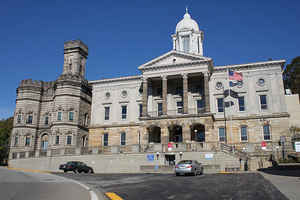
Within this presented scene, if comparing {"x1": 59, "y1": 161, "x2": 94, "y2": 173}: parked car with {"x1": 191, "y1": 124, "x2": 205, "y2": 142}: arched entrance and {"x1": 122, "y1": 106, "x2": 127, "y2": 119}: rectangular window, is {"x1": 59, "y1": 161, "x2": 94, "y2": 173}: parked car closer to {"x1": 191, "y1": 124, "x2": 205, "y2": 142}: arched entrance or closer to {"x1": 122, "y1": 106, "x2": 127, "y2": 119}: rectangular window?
{"x1": 122, "y1": 106, "x2": 127, "y2": 119}: rectangular window

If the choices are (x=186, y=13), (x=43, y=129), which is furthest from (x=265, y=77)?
(x=43, y=129)

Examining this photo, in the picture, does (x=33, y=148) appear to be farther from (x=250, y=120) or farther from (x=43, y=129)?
(x=250, y=120)

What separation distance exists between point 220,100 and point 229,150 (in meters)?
11.8

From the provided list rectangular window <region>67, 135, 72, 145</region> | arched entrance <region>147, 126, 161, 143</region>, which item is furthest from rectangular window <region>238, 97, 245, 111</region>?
rectangular window <region>67, 135, 72, 145</region>

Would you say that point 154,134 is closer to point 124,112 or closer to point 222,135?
point 124,112

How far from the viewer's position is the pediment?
149 feet

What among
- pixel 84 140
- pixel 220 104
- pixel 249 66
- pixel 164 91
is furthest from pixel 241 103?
pixel 84 140

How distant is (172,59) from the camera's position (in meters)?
46.7

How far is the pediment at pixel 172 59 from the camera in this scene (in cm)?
4556

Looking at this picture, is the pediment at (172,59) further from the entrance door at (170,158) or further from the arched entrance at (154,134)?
the entrance door at (170,158)

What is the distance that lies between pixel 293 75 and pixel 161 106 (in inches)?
1342

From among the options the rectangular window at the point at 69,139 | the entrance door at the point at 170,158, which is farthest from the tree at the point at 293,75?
the rectangular window at the point at 69,139

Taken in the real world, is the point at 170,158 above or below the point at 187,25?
below

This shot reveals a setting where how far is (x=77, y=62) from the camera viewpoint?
56219mm
